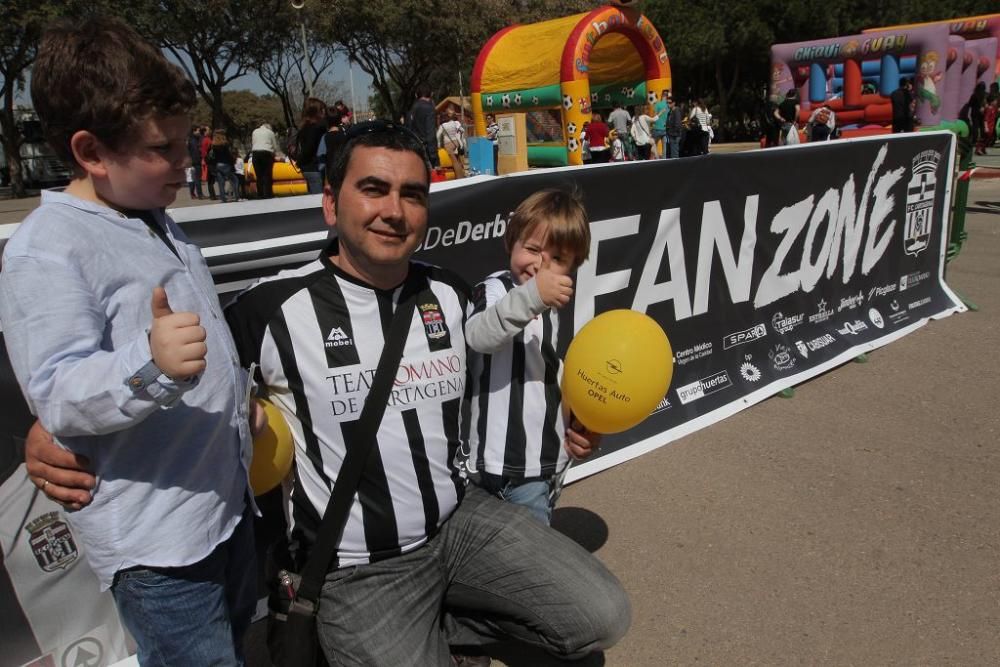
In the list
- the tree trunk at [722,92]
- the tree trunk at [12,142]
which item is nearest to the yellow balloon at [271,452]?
the tree trunk at [12,142]

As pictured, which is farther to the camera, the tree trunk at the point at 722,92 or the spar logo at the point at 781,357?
the tree trunk at the point at 722,92

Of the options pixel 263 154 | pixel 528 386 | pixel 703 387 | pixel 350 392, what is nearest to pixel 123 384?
pixel 350 392

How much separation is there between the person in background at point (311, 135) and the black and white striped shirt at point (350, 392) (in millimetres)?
8285

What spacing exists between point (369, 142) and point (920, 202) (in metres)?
5.43

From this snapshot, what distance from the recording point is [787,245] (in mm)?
4641

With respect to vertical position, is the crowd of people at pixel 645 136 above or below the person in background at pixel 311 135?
below

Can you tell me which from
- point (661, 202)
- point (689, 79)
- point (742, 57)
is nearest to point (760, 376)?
point (661, 202)

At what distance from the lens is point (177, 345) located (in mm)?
1180

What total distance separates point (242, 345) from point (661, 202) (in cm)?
270

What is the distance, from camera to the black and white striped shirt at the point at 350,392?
1.86 meters

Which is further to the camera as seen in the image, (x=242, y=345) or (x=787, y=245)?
(x=787, y=245)

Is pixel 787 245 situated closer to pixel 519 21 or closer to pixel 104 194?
pixel 104 194

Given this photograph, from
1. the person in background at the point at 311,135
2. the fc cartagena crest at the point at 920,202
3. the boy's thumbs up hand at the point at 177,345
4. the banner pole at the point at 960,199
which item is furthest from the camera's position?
the person in background at the point at 311,135

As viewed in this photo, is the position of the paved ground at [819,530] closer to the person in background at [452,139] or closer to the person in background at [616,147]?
the person in background at [616,147]
